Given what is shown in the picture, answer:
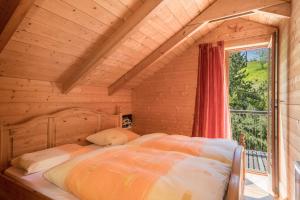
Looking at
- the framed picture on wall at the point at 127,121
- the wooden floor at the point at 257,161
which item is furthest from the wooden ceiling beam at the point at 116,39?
the wooden floor at the point at 257,161

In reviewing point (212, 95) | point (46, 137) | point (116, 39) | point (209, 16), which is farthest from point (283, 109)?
point (46, 137)

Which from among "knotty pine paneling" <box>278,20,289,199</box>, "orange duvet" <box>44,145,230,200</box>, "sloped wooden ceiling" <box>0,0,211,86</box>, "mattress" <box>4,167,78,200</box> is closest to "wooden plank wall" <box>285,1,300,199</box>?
"knotty pine paneling" <box>278,20,289,199</box>

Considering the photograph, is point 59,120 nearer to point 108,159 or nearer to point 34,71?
point 34,71

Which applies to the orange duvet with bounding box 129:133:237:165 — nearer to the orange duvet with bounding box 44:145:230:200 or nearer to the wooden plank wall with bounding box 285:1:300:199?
the orange duvet with bounding box 44:145:230:200

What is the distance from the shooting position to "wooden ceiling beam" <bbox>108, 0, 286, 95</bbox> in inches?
96.8

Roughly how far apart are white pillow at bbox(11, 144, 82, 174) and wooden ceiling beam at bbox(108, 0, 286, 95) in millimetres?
1744

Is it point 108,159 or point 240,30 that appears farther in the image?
point 240,30

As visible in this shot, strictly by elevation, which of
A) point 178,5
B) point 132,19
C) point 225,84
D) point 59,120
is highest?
point 178,5

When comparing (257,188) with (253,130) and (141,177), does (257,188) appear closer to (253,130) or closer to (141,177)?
(253,130)

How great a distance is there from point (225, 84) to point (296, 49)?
1.53 m

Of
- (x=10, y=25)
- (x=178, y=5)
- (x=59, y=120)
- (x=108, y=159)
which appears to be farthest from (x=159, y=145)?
(x=10, y=25)

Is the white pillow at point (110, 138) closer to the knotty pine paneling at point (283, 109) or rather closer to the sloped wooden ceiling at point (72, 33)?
the sloped wooden ceiling at point (72, 33)

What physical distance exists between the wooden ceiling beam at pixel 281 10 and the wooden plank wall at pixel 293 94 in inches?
5.4

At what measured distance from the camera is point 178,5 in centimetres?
245
